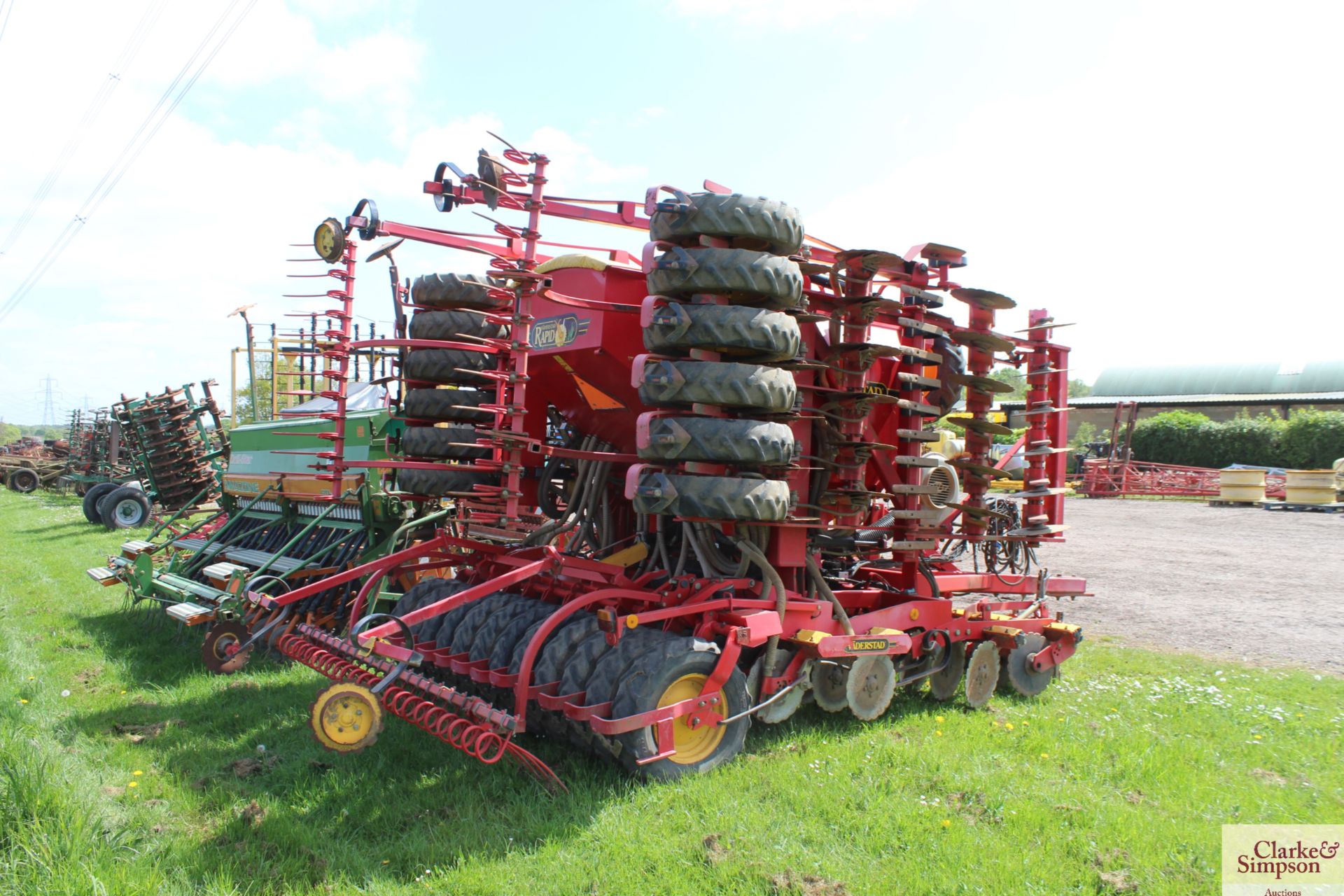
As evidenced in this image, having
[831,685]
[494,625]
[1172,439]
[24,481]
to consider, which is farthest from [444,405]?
[1172,439]

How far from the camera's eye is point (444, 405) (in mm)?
6305

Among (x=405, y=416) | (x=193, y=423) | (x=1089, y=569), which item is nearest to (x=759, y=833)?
(x=405, y=416)

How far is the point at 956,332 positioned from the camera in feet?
20.9

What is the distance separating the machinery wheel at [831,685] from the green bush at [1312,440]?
1327 inches

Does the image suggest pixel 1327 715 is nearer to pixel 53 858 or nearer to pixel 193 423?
pixel 53 858

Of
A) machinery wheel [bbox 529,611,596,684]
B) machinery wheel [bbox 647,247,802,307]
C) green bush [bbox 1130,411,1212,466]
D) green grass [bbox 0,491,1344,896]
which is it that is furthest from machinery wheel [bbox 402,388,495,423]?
green bush [bbox 1130,411,1212,466]

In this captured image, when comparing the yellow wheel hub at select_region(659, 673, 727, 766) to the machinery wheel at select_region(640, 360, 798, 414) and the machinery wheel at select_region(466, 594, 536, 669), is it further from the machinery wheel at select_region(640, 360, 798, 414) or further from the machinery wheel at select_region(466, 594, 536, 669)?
the machinery wheel at select_region(640, 360, 798, 414)

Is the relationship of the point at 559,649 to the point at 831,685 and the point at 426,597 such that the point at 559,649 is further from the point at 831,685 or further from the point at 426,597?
the point at 831,685

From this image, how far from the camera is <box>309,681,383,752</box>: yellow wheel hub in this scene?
4.32 meters

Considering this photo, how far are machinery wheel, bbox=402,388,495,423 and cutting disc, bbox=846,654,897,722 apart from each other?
115 inches

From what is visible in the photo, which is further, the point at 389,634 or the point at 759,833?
the point at 389,634

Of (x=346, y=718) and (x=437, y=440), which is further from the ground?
(x=437, y=440)

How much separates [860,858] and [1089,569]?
36.2 feet

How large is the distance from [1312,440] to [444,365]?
3612 centimetres
